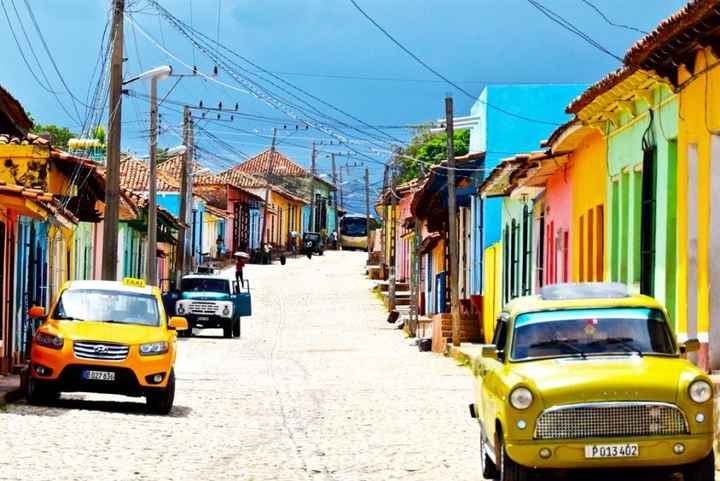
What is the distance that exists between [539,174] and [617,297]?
17529mm

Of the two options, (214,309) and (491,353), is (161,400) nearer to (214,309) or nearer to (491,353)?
(491,353)

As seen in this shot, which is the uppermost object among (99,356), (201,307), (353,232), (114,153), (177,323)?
(353,232)

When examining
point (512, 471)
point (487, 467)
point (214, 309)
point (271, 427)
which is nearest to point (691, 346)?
point (512, 471)

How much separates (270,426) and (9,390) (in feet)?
15.1

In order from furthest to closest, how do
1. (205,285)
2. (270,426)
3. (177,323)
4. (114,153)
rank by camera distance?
(205,285)
(114,153)
(177,323)
(270,426)

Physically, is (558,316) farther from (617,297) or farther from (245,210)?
(245,210)

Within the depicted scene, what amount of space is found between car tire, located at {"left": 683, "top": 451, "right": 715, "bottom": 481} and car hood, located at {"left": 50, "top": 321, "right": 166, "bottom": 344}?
1062 centimetres

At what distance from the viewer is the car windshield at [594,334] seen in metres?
12.3

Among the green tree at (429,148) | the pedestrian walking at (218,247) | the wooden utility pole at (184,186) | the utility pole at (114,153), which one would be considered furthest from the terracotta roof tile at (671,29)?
the pedestrian walking at (218,247)

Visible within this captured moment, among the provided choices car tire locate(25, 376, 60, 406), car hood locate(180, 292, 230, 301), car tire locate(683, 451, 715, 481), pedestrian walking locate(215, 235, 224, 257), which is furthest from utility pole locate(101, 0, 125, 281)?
pedestrian walking locate(215, 235, 224, 257)

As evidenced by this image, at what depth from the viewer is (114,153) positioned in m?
31.1

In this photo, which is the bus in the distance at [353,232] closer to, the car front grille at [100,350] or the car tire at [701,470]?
the car front grille at [100,350]

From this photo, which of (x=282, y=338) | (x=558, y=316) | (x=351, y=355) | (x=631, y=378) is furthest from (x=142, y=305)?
(x=282, y=338)

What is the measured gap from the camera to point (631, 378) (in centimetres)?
1124
